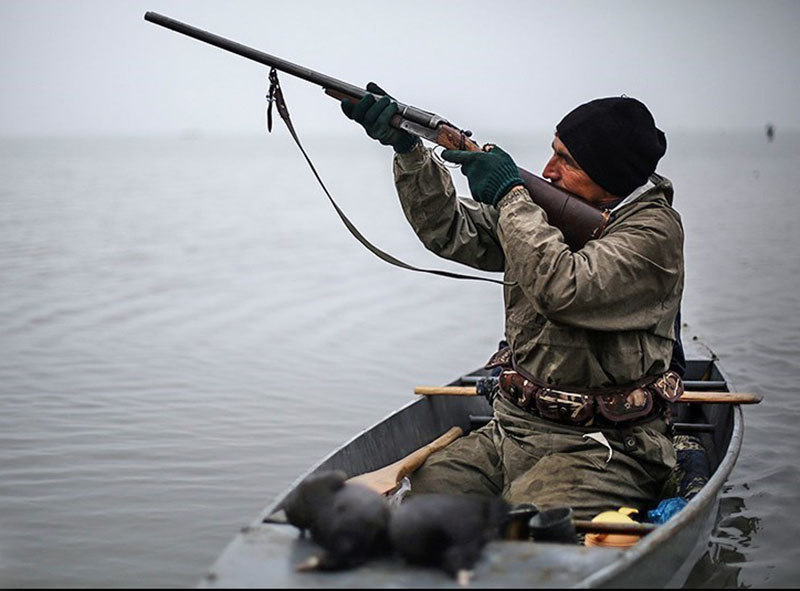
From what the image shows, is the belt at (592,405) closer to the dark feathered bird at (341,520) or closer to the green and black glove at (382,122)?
the green and black glove at (382,122)

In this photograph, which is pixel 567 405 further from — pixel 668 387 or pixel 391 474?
pixel 391 474

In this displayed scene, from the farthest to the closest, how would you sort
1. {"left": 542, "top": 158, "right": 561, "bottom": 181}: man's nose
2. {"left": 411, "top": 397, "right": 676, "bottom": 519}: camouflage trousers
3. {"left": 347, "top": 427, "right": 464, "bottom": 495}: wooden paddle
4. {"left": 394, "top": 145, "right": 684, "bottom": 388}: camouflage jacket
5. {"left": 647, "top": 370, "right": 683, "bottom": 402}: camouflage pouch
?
1. {"left": 542, "top": 158, "right": 561, "bottom": 181}: man's nose
2. {"left": 647, "top": 370, "right": 683, "bottom": 402}: camouflage pouch
3. {"left": 347, "top": 427, "right": 464, "bottom": 495}: wooden paddle
4. {"left": 411, "top": 397, "right": 676, "bottom": 519}: camouflage trousers
5. {"left": 394, "top": 145, "right": 684, "bottom": 388}: camouflage jacket

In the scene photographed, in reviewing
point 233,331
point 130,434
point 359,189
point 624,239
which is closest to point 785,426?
point 624,239

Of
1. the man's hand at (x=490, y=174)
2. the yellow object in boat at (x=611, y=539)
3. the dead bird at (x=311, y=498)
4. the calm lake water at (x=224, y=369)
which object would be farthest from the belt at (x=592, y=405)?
the dead bird at (x=311, y=498)

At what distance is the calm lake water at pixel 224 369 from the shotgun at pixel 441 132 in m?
0.37

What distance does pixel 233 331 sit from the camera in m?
10.7

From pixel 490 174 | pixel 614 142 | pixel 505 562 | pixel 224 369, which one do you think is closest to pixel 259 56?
pixel 490 174

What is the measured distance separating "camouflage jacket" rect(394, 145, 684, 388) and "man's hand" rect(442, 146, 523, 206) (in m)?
0.06

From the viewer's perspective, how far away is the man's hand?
4.52 meters

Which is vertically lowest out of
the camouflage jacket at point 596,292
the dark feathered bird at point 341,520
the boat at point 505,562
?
the boat at point 505,562

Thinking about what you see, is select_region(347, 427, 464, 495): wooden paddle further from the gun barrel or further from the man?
the gun barrel

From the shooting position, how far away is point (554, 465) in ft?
14.7

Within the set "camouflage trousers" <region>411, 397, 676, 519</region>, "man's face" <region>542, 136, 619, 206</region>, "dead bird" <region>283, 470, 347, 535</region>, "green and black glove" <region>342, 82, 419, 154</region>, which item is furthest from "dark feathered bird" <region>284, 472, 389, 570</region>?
"green and black glove" <region>342, 82, 419, 154</region>

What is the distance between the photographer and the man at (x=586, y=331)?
168 inches
